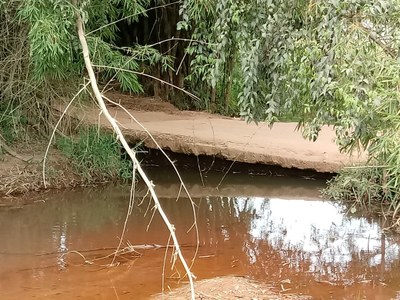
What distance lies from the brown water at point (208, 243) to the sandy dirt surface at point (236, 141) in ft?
1.01

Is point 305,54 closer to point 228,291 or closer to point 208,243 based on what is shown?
point 228,291

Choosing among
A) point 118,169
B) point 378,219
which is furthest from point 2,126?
point 378,219

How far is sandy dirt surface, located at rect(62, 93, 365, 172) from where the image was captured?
6.96m

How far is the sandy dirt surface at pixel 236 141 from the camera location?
6961mm

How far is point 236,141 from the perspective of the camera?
7.39 meters

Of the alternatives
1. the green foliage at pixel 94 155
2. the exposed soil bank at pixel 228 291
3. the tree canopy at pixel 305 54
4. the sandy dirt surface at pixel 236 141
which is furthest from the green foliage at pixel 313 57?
the green foliage at pixel 94 155

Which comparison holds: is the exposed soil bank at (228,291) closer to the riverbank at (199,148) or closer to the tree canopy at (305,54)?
the tree canopy at (305,54)

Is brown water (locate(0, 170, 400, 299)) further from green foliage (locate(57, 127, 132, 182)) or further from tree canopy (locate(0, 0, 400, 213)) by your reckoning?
tree canopy (locate(0, 0, 400, 213))

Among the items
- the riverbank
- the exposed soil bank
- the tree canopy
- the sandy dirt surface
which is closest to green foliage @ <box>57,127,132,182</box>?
the riverbank

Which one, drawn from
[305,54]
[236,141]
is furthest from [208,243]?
[236,141]

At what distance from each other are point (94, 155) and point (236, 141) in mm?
1713

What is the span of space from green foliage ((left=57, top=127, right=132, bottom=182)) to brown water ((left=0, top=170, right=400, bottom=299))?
207 mm

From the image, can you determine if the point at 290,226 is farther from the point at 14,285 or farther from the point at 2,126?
the point at 2,126

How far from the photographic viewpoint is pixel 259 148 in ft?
23.7
